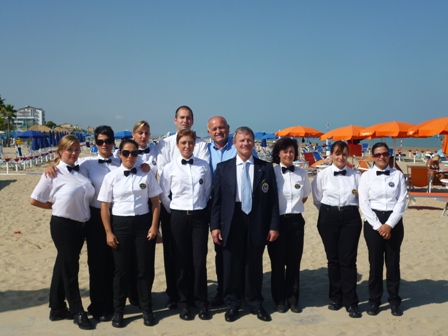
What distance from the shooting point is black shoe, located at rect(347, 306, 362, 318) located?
4297mm

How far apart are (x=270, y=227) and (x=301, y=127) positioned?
721 inches

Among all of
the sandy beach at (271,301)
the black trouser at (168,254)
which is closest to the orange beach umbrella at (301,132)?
the sandy beach at (271,301)

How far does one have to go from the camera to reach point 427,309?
4547mm

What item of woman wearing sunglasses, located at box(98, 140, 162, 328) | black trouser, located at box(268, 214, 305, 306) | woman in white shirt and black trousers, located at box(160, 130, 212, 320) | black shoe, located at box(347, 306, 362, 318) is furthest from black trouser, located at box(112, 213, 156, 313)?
black shoe, located at box(347, 306, 362, 318)

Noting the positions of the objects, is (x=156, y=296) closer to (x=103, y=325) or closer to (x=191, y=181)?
(x=103, y=325)

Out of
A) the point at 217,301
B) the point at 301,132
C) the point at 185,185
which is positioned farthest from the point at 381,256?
the point at 301,132

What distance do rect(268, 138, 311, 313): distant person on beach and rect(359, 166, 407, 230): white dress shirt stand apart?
57cm

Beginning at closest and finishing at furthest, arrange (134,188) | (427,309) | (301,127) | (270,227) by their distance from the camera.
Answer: (134,188) → (270,227) → (427,309) → (301,127)

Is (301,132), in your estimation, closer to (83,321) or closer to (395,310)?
(395,310)

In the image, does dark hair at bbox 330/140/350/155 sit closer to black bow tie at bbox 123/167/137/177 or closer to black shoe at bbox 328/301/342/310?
black shoe at bbox 328/301/342/310

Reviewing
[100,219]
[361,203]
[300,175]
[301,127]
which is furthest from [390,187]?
[301,127]

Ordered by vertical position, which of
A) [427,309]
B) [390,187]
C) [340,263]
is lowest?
[427,309]

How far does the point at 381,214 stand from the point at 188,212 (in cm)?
191

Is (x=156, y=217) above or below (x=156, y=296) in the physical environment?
above
